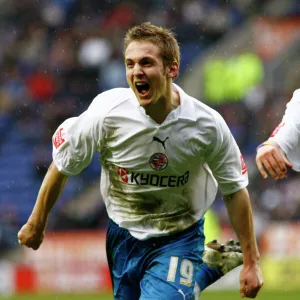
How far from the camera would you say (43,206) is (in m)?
6.24

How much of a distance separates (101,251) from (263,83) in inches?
210

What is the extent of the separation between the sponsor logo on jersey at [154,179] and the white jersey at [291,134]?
882 mm

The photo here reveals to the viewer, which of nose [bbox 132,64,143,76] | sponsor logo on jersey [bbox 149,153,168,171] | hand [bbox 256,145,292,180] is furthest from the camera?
sponsor logo on jersey [bbox 149,153,168,171]

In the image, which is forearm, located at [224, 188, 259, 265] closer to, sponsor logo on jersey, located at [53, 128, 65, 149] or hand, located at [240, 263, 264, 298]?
hand, located at [240, 263, 264, 298]

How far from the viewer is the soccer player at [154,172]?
6004 mm

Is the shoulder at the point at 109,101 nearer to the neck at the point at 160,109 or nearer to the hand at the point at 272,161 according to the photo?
the neck at the point at 160,109

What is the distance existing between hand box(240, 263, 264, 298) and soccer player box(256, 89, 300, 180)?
0.90 metres

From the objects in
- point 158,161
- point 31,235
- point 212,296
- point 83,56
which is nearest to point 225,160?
point 158,161

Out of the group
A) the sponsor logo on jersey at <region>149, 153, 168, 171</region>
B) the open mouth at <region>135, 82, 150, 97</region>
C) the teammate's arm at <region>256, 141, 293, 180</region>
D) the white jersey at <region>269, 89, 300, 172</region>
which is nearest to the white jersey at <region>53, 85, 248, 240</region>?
the sponsor logo on jersey at <region>149, 153, 168, 171</region>

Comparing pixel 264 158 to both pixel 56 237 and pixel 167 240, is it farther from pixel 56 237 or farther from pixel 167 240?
pixel 56 237

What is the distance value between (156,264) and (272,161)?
1309 mm

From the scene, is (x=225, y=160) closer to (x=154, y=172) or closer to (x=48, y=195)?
(x=154, y=172)

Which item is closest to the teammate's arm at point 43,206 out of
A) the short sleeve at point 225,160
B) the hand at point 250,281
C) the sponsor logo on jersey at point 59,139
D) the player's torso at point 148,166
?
the sponsor logo on jersey at point 59,139

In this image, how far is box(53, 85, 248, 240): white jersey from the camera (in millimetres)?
6027
